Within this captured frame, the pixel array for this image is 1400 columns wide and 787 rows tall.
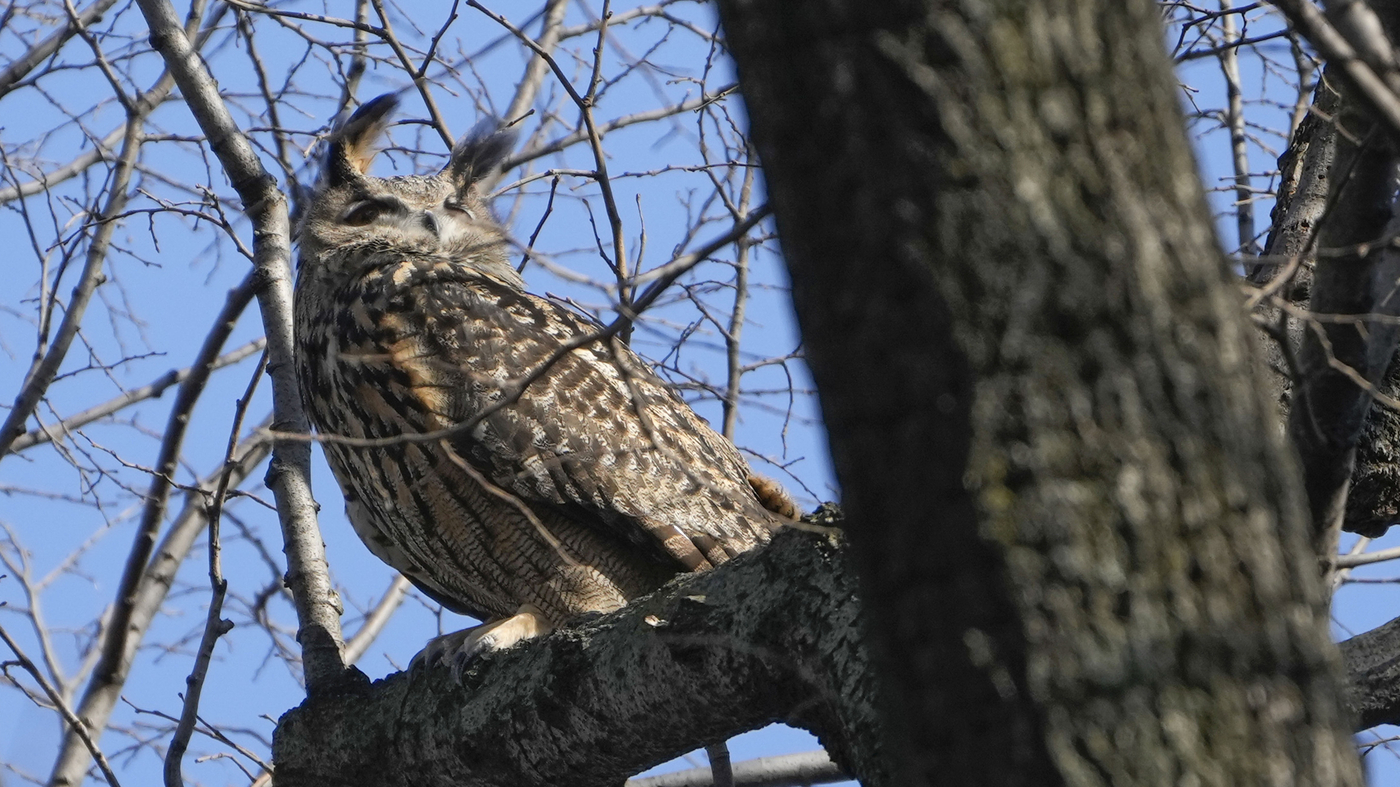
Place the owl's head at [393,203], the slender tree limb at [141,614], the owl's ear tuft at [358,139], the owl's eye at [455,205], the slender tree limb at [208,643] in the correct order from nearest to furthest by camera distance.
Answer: the slender tree limb at [208,643], the slender tree limb at [141,614], the owl's head at [393,203], the owl's eye at [455,205], the owl's ear tuft at [358,139]

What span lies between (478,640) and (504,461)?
55 centimetres

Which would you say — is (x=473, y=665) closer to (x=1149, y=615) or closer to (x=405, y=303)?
(x=405, y=303)

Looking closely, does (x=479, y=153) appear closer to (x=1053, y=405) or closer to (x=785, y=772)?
(x=785, y=772)

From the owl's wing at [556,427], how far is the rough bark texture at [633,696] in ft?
2.21

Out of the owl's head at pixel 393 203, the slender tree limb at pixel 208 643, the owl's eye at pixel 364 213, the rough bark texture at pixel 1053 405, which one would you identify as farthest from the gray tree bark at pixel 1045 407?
the owl's eye at pixel 364 213

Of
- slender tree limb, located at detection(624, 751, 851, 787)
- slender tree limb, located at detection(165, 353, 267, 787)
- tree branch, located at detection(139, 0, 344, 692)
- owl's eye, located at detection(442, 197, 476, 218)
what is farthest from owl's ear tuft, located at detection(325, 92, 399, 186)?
slender tree limb, located at detection(624, 751, 851, 787)

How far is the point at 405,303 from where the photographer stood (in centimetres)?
395

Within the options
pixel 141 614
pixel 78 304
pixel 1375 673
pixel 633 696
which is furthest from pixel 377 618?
pixel 1375 673

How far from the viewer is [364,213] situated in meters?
4.80

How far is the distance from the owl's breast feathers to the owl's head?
0.61m

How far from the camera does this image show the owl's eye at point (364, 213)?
478 cm

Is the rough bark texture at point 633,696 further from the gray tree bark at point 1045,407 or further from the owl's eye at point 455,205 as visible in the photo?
the owl's eye at point 455,205

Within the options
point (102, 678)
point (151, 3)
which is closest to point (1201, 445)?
point (151, 3)

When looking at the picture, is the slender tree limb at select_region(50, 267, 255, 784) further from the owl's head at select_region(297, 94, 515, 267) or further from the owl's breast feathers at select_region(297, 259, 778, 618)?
the owl's head at select_region(297, 94, 515, 267)
